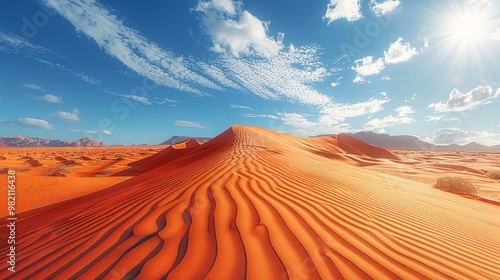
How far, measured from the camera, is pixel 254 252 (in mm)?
1678

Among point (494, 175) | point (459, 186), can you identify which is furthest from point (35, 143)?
point (494, 175)

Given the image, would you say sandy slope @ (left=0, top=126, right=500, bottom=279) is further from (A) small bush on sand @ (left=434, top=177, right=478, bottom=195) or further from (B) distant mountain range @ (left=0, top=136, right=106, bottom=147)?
(B) distant mountain range @ (left=0, top=136, right=106, bottom=147)

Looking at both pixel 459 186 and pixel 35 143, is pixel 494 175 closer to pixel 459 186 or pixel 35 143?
pixel 459 186

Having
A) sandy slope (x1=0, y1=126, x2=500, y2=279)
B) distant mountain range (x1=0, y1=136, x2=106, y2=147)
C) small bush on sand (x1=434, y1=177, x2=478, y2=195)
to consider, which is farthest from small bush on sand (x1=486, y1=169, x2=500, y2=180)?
distant mountain range (x1=0, y1=136, x2=106, y2=147)

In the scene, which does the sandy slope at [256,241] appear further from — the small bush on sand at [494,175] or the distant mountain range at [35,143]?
the distant mountain range at [35,143]

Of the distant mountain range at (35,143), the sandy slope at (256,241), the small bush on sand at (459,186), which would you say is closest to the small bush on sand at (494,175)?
the small bush on sand at (459,186)

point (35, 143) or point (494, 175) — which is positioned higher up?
point (494, 175)

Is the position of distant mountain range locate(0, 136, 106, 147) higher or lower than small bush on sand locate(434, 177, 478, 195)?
lower

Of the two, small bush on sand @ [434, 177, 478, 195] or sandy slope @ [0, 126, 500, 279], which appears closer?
sandy slope @ [0, 126, 500, 279]

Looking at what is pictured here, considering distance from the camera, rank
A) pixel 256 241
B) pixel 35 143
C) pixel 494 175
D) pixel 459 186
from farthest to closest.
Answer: pixel 35 143
pixel 494 175
pixel 459 186
pixel 256 241

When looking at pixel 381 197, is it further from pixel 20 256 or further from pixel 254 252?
pixel 20 256

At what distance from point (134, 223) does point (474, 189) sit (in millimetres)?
10020

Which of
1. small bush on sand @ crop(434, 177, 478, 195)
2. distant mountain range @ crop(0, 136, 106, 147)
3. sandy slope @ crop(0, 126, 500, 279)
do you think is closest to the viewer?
sandy slope @ crop(0, 126, 500, 279)

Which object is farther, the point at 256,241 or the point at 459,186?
the point at 459,186
